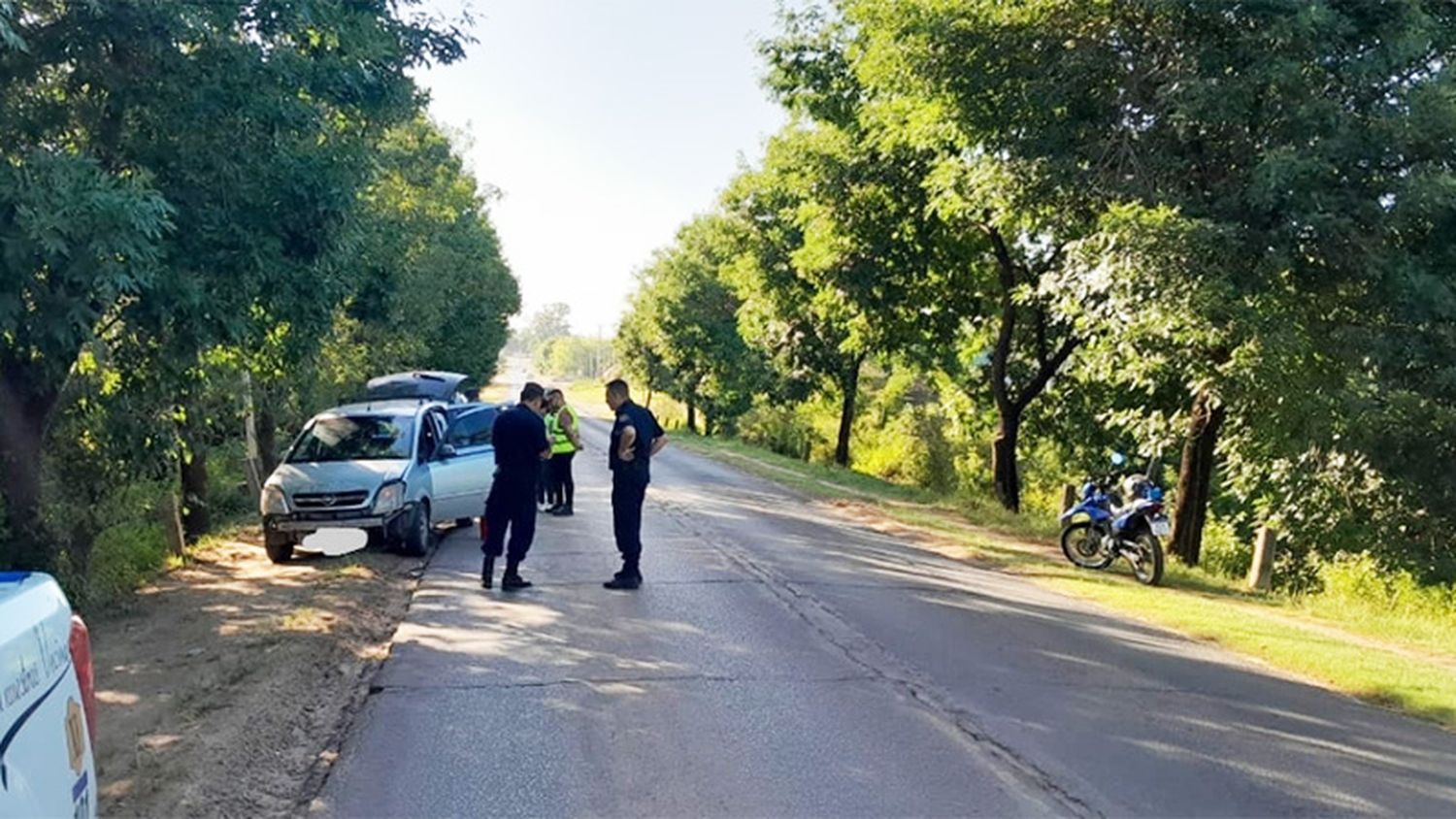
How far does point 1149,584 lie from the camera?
13375mm

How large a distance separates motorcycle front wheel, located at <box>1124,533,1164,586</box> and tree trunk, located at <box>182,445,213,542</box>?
515 inches

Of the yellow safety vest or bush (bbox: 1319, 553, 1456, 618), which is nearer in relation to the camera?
bush (bbox: 1319, 553, 1456, 618)

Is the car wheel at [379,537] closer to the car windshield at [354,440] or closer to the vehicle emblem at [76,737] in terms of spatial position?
the car windshield at [354,440]

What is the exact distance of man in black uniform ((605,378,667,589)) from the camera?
10203 millimetres

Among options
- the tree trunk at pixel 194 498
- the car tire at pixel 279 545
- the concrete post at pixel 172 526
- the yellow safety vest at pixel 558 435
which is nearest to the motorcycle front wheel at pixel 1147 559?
the yellow safety vest at pixel 558 435

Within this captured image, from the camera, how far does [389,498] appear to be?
484 inches

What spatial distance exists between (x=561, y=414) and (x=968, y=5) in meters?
7.39

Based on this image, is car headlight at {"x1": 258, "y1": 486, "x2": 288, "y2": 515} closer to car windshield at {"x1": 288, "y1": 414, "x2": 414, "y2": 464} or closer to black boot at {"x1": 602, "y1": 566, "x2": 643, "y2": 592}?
car windshield at {"x1": 288, "y1": 414, "x2": 414, "y2": 464}

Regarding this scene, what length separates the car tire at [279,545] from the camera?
1241cm

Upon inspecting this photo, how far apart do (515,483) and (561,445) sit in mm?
5328

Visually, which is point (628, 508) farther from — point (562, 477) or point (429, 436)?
point (562, 477)

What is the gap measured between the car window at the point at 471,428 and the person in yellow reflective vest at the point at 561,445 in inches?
34.3

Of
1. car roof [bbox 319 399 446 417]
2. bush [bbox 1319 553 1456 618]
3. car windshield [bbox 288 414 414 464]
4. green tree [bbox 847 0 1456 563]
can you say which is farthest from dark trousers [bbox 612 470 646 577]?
bush [bbox 1319 553 1456 618]

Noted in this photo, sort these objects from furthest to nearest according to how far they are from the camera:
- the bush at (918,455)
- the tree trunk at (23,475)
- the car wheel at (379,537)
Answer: the bush at (918,455)
the car wheel at (379,537)
the tree trunk at (23,475)
